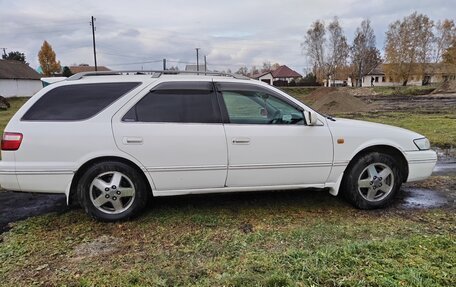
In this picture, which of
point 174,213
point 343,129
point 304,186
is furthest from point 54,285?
point 343,129

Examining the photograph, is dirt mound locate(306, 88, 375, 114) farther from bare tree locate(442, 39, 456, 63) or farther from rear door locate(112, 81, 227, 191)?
bare tree locate(442, 39, 456, 63)

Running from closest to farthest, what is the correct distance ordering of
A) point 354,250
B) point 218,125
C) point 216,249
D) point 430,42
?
point 354,250 → point 216,249 → point 218,125 → point 430,42

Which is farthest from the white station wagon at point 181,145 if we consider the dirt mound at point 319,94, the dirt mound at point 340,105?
the dirt mound at point 319,94

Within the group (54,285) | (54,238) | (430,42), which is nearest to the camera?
(54,285)

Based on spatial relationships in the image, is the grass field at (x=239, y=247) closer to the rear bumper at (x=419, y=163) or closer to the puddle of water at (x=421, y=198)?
the puddle of water at (x=421, y=198)

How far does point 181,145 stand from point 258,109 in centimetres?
112

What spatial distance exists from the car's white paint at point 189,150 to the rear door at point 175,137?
0.01 metres

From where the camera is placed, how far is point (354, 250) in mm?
3289

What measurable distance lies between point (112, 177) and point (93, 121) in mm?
676

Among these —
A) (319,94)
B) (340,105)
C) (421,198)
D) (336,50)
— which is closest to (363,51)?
(336,50)

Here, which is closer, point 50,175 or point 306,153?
point 50,175

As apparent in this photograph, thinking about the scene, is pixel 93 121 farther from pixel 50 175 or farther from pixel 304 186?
pixel 304 186

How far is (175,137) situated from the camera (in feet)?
13.7

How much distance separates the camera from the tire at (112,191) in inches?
163
